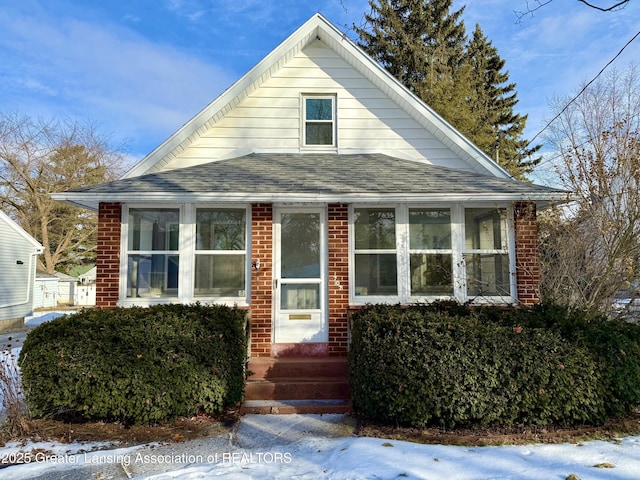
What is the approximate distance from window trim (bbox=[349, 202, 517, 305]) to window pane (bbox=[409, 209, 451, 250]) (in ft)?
0.24

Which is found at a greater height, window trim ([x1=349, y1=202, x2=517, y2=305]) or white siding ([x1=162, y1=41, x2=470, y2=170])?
white siding ([x1=162, y1=41, x2=470, y2=170])

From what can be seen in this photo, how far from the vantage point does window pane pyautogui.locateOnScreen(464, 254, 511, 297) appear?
278 inches

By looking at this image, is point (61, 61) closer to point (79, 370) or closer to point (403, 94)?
point (403, 94)

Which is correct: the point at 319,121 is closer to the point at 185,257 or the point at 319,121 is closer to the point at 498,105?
the point at 185,257

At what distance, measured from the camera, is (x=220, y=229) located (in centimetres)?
705

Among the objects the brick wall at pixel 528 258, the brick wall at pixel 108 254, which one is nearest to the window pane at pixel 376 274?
the brick wall at pixel 528 258

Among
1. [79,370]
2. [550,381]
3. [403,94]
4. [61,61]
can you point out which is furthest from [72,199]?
[61,61]

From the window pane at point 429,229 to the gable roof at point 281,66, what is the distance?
171cm

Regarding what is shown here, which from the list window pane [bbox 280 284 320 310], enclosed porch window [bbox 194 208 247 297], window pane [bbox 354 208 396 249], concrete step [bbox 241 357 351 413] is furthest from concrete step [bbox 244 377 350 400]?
window pane [bbox 354 208 396 249]

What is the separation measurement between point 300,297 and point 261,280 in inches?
28.2

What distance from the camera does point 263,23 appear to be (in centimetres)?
728

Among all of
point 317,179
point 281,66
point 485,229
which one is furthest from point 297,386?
point 281,66

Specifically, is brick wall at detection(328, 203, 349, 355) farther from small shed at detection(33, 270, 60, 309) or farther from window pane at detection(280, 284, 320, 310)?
small shed at detection(33, 270, 60, 309)

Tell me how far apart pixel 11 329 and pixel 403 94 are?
19.8m
